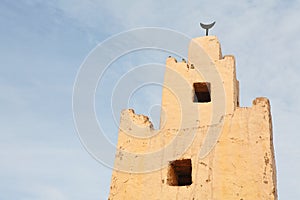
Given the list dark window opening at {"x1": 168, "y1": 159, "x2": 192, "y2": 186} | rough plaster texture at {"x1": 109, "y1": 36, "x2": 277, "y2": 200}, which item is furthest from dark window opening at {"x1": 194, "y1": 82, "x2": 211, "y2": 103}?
dark window opening at {"x1": 168, "y1": 159, "x2": 192, "y2": 186}

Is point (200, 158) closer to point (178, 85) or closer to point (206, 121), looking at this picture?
point (206, 121)

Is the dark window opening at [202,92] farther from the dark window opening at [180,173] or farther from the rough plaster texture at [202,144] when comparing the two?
the dark window opening at [180,173]

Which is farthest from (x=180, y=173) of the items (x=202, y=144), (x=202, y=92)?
(x=202, y=92)

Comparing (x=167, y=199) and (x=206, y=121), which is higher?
(x=206, y=121)

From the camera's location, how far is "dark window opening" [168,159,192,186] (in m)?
13.0

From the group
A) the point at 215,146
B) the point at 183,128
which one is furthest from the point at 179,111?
the point at 215,146

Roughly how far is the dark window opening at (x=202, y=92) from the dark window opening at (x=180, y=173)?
7.66 feet

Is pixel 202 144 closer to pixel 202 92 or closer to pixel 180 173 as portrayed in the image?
pixel 180 173

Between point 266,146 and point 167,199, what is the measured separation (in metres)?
3.02

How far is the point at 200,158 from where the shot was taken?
1269cm

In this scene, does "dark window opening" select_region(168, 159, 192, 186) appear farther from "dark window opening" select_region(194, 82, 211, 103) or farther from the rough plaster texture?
"dark window opening" select_region(194, 82, 211, 103)

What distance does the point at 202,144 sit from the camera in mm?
12875

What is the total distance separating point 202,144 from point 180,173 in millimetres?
1282

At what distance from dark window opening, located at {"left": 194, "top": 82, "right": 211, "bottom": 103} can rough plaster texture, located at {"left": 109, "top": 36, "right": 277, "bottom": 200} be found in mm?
165
